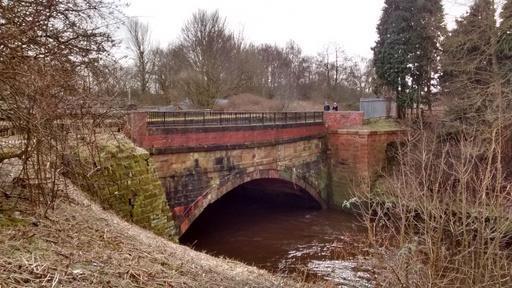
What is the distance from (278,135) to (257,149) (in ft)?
4.15

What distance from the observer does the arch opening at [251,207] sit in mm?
13875

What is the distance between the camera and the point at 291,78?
107 feet

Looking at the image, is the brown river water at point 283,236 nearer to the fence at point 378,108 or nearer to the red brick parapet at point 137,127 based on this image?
the red brick parapet at point 137,127

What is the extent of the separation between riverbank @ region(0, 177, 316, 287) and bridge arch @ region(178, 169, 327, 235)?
18.5ft

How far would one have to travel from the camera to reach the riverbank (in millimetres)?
2857

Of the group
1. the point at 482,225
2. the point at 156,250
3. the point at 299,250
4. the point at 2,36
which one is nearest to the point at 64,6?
the point at 2,36

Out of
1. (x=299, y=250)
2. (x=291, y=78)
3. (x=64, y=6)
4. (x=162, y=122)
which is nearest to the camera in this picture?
(x=64, y=6)

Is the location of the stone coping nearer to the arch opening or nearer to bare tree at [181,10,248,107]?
the arch opening

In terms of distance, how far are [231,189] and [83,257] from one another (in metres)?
9.29

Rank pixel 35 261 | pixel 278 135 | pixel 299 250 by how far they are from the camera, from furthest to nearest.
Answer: pixel 278 135, pixel 299 250, pixel 35 261

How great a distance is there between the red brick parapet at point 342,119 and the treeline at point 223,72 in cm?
625

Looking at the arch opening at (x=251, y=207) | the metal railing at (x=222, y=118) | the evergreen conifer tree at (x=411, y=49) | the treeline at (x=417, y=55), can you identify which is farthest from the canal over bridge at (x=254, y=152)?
the evergreen conifer tree at (x=411, y=49)

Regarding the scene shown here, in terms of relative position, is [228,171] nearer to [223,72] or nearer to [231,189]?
[231,189]

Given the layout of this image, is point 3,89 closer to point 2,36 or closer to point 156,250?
point 2,36
